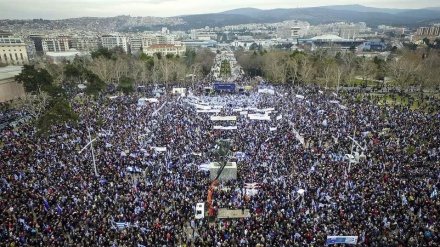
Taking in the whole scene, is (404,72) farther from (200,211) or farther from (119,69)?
(119,69)

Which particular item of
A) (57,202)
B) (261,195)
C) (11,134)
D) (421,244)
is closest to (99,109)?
(11,134)

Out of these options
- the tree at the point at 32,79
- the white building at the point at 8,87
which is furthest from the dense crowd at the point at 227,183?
the white building at the point at 8,87

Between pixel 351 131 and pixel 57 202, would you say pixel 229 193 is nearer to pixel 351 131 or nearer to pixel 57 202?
pixel 57 202

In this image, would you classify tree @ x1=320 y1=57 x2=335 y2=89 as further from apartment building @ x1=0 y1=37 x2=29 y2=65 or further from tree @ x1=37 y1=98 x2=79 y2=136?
apartment building @ x1=0 y1=37 x2=29 y2=65

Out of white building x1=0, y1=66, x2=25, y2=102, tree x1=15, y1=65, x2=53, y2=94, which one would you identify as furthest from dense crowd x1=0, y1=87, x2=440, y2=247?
white building x1=0, y1=66, x2=25, y2=102

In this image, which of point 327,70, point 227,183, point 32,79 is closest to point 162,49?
point 327,70

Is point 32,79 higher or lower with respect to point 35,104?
higher
